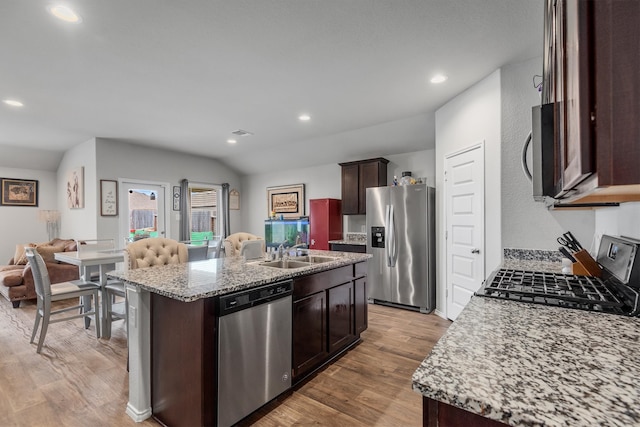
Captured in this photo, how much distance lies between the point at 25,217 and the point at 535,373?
28.2ft

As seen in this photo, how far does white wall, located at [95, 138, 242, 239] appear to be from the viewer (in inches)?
205

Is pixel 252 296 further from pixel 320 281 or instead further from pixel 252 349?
pixel 320 281

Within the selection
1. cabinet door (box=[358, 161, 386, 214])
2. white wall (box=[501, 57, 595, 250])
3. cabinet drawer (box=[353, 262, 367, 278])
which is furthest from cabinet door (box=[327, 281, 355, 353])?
cabinet door (box=[358, 161, 386, 214])

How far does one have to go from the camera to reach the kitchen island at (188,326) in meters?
1.62

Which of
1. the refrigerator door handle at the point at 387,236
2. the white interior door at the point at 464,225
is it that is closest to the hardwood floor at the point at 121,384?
the white interior door at the point at 464,225

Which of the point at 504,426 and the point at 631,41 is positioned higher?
the point at 631,41

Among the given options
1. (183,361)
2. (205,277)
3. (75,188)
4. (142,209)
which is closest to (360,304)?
(205,277)

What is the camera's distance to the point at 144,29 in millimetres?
2191

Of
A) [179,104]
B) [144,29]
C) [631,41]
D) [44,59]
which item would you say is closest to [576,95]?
[631,41]

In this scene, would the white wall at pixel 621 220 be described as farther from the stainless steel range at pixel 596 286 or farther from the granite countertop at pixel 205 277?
the granite countertop at pixel 205 277

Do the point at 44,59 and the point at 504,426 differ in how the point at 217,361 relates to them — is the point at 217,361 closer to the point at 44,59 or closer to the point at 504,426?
the point at 504,426

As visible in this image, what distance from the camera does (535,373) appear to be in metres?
0.68

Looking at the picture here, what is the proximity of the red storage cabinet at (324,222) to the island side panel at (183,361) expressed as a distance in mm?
3865

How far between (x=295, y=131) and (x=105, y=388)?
13.1 ft
